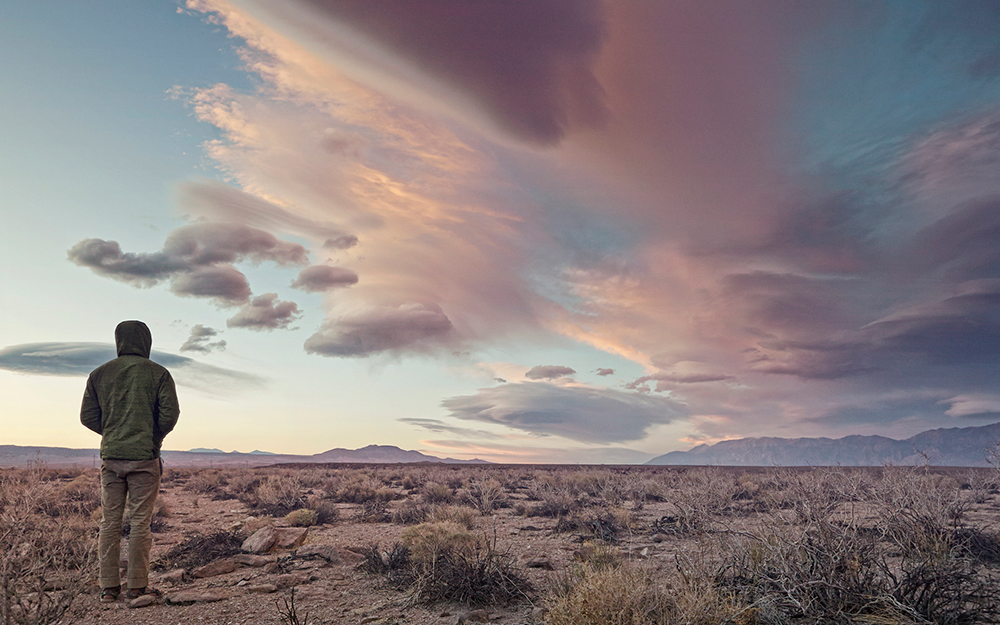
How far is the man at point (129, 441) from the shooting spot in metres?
6.00

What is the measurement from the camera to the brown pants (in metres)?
5.97

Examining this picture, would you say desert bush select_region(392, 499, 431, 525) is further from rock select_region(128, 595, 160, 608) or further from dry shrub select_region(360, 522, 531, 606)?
rock select_region(128, 595, 160, 608)

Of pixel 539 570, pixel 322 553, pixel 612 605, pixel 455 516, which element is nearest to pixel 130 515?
pixel 322 553

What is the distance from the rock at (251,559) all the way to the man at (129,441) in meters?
1.55

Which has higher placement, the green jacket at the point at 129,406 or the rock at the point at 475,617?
the green jacket at the point at 129,406

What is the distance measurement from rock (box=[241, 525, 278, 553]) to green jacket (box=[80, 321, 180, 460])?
258cm

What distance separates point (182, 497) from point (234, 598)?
14.0 meters

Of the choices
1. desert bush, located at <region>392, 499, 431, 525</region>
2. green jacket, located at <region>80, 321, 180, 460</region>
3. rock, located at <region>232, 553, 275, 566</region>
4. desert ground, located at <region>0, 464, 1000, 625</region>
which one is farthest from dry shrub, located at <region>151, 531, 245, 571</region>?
desert bush, located at <region>392, 499, 431, 525</region>

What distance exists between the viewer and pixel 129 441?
242 inches

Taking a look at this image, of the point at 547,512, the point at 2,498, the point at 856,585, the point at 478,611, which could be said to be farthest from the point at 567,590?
the point at 2,498

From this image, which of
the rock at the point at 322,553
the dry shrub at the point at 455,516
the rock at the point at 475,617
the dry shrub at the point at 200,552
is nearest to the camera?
the rock at the point at 475,617

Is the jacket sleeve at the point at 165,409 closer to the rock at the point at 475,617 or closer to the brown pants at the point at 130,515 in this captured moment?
the brown pants at the point at 130,515

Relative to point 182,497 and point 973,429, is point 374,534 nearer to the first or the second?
point 182,497

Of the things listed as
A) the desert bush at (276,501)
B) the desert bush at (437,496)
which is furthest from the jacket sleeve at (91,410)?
the desert bush at (437,496)
